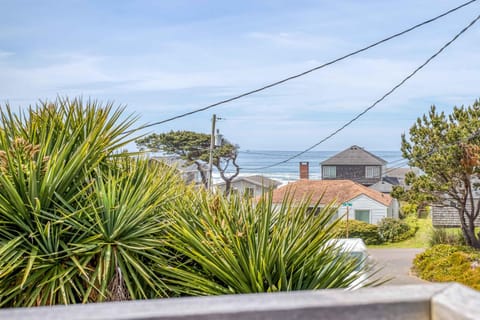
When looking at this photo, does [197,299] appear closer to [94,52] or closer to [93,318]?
[93,318]

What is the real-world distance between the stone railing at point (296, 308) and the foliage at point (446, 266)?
10.4 m

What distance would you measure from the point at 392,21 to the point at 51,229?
1009 cm

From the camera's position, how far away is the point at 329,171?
3300cm

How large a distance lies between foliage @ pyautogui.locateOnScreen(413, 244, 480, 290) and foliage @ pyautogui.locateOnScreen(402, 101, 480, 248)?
356 centimetres

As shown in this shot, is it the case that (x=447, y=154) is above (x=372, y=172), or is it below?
above

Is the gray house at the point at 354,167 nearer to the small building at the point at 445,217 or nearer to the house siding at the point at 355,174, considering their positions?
the house siding at the point at 355,174

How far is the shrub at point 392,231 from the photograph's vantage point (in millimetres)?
19172

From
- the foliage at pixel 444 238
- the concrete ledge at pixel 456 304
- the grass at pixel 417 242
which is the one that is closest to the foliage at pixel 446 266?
the foliage at pixel 444 238

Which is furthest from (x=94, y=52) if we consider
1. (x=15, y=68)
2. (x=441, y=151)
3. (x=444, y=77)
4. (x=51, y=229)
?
(x=444, y=77)

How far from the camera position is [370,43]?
795 cm

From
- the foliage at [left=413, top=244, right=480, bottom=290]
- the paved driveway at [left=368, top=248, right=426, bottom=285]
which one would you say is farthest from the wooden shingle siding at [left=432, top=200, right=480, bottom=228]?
the foliage at [left=413, top=244, right=480, bottom=290]

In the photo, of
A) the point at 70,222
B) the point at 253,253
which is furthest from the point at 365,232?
the point at 70,222

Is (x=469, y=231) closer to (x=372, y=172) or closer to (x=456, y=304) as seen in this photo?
(x=372, y=172)

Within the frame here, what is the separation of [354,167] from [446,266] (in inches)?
839
